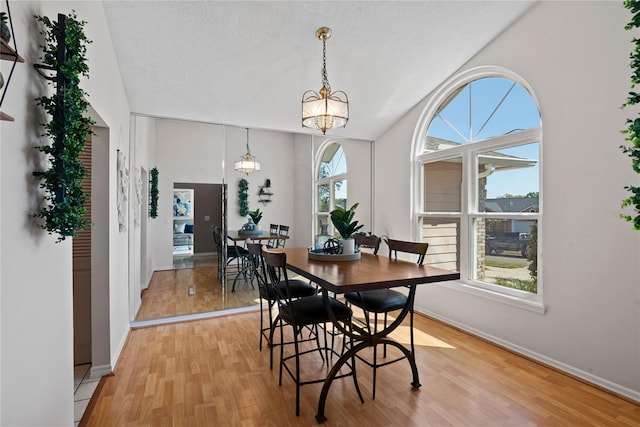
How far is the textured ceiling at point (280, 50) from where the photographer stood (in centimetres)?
258

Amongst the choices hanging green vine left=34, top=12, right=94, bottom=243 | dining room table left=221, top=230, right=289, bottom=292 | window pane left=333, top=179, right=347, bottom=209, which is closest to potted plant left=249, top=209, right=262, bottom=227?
dining room table left=221, top=230, right=289, bottom=292

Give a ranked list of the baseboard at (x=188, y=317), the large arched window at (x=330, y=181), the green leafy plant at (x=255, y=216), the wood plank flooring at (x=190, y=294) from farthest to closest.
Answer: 1. the large arched window at (x=330, y=181)
2. the green leafy plant at (x=255, y=216)
3. the wood plank flooring at (x=190, y=294)
4. the baseboard at (x=188, y=317)

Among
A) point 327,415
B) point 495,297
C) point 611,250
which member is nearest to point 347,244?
point 327,415

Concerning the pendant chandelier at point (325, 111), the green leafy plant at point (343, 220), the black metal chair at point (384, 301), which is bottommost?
the black metal chair at point (384, 301)

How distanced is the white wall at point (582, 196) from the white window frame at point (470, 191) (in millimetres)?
94

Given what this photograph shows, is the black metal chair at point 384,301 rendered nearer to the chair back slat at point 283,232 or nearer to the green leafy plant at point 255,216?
the chair back slat at point 283,232

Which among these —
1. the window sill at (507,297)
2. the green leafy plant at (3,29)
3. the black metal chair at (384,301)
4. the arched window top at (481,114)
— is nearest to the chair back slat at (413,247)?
the black metal chair at (384,301)

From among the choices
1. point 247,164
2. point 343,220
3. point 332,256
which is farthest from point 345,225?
point 247,164

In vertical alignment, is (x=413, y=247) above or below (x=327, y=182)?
below

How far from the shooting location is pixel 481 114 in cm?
348

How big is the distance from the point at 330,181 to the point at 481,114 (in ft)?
7.92

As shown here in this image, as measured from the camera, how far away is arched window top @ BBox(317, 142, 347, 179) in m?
5.16

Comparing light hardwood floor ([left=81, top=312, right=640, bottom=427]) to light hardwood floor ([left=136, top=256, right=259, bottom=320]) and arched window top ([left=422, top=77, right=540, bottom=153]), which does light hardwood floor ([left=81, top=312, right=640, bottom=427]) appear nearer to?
light hardwood floor ([left=136, top=256, right=259, bottom=320])

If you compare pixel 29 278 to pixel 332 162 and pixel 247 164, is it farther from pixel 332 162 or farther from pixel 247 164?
pixel 332 162
